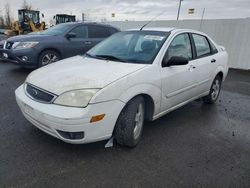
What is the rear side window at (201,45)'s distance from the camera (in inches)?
164

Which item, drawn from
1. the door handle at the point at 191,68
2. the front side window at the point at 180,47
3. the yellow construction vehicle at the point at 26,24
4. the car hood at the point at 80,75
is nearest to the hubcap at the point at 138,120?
the car hood at the point at 80,75

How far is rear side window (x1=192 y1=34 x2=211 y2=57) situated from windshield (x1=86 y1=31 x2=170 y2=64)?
87 cm

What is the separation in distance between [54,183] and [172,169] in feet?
4.40

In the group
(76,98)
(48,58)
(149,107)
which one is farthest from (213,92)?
(48,58)

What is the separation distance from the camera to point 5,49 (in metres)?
6.73

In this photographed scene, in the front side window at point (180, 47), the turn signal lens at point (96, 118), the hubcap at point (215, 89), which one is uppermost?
the front side window at point (180, 47)

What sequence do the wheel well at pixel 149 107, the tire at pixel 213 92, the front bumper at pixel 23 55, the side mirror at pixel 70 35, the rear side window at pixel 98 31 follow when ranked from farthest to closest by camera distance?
the rear side window at pixel 98 31, the side mirror at pixel 70 35, the front bumper at pixel 23 55, the tire at pixel 213 92, the wheel well at pixel 149 107

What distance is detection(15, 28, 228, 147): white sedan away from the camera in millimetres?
2430

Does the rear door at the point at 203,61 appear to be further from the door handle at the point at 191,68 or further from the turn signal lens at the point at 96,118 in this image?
the turn signal lens at the point at 96,118

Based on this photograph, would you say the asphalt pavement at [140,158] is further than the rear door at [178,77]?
No

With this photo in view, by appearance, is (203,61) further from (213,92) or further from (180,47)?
(213,92)

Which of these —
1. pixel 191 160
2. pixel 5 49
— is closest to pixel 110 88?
pixel 191 160

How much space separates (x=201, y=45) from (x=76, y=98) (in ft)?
9.83

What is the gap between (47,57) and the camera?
683cm
